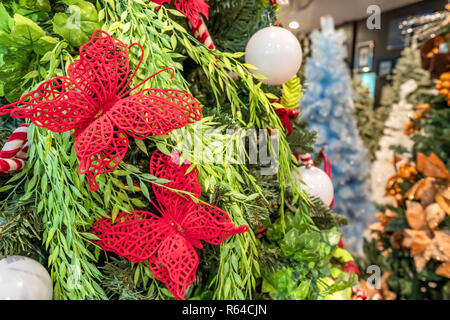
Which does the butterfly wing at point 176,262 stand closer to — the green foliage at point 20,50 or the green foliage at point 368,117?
the green foliage at point 20,50

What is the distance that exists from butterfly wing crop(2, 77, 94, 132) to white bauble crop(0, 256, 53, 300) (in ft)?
0.55

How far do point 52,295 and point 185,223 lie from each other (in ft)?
0.60

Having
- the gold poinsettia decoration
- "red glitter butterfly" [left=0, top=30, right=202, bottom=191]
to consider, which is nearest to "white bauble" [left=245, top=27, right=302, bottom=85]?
"red glitter butterfly" [left=0, top=30, right=202, bottom=191]

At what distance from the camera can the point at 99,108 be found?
397 mm

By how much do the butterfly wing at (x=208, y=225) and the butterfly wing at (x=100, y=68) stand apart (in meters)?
0.17

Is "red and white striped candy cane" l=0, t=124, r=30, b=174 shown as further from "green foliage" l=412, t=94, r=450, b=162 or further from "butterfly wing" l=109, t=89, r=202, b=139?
"green foliage" l=412, t=94, r=450, b=162

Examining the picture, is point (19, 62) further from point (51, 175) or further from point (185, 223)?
point (185, 223)

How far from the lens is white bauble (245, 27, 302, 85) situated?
0.57 metres

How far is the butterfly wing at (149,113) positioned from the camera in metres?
0.38

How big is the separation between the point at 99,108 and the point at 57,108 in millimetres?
46

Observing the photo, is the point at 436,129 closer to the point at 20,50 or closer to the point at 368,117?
the point at 368,117

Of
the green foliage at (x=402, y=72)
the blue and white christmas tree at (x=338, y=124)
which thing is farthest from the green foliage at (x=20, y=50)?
the green foliage at (x=402, y=72)

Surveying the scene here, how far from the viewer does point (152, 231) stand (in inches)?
17.1

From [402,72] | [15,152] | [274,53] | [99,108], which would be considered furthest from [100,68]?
[402,72]
